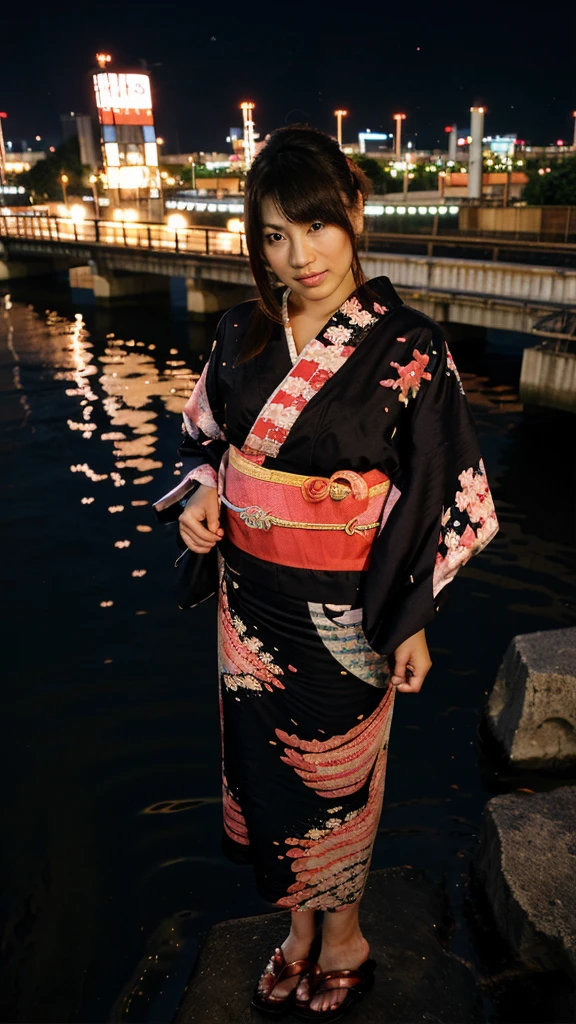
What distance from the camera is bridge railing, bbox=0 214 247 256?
2153cm

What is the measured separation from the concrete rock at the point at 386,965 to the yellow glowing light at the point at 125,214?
35547mm

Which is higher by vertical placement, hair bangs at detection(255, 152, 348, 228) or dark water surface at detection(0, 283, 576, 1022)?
hair bangs at detection(255, 152, 348, 228)

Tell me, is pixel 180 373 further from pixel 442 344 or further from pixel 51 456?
pixel 442 344

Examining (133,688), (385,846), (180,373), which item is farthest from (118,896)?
(180,373)

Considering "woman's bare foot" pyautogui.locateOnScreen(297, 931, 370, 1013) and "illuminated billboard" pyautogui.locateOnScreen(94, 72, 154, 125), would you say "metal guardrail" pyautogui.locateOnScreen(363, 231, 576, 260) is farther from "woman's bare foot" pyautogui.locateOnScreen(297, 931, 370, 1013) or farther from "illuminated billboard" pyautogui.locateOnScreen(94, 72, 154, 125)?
"illuminated billboard" pyautogui.locateOnScreen(94, 72, 154, 125)

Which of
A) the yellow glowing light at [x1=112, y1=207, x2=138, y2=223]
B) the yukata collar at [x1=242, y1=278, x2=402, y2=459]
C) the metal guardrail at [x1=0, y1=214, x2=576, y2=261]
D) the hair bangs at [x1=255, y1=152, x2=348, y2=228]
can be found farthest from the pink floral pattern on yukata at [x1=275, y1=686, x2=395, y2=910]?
the yellow glowing light at [x1=112, y1=207, x2=138, y2=223]

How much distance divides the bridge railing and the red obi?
18935mm

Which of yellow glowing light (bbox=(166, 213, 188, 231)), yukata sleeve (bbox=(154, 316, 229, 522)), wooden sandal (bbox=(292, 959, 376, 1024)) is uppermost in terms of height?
yellow glowing light (bbox=(166, 213, 188, 231))

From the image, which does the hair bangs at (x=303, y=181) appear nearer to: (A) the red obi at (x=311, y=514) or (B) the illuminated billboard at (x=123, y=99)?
(A) the red obi at (x=311, y=514)

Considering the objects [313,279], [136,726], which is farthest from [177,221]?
[313,279]

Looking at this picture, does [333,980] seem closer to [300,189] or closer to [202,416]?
[202,416]

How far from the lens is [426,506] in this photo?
2133 mm

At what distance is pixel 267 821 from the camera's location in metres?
2.59

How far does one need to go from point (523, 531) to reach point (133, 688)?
4.59 metres
